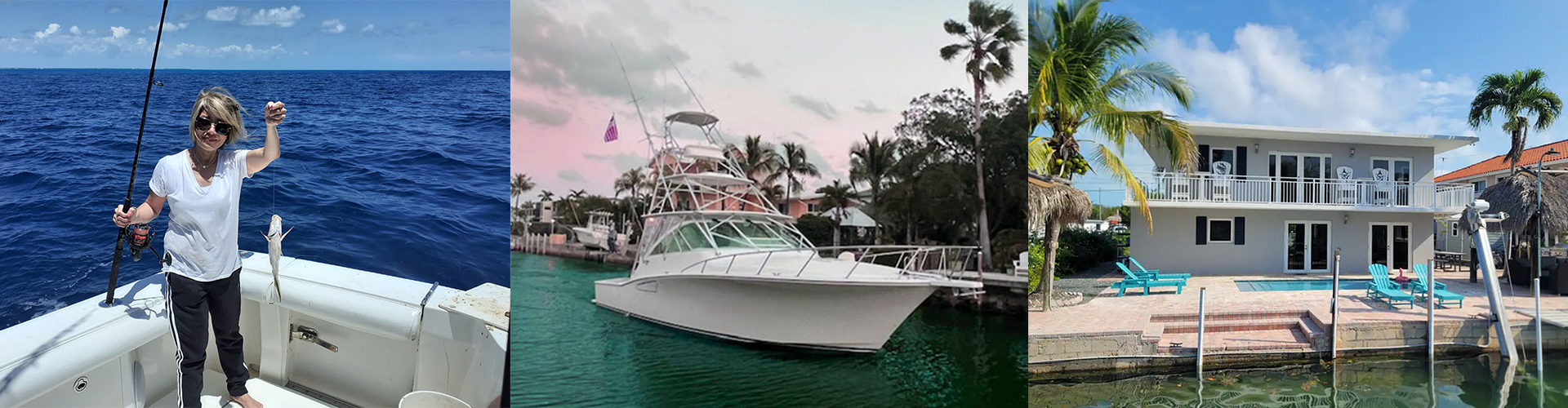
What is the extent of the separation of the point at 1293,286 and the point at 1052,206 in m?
3.65

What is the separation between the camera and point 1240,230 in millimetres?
5918

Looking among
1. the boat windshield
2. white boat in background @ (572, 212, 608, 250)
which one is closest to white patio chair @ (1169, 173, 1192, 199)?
the boat windshield

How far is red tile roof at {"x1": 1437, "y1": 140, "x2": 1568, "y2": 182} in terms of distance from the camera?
16.2 feet

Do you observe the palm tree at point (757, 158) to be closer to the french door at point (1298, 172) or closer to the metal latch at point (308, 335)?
the metal latch at point (308, 335)

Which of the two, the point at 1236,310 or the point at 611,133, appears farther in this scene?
the point at 1236,310

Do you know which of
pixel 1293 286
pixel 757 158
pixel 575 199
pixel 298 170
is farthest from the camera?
pixel 1293 286

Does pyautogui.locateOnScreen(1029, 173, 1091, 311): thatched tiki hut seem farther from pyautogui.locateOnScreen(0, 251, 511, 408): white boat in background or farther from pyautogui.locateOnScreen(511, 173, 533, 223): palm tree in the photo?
pyautogui.locateOnScreen(0, 251, 511, 408): white boat in background

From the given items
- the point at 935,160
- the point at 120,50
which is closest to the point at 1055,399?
the point at 935,160

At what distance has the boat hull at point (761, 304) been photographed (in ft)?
11.1

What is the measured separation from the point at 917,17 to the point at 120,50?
305cm

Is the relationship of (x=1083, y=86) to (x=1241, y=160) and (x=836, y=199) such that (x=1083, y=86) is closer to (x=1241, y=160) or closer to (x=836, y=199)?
(x=836, y=199)

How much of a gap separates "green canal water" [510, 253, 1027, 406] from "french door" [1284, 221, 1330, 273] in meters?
4.09

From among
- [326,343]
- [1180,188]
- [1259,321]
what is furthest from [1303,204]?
[326,343]

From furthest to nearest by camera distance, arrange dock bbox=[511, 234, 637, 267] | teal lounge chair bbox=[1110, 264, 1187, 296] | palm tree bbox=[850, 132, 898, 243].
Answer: teal lounge chair bbox=[1110, 264, 1187, 296], palm tree bbox=[850, 132, 898, 243], dock bbox=[511, 234, 637, 267]
